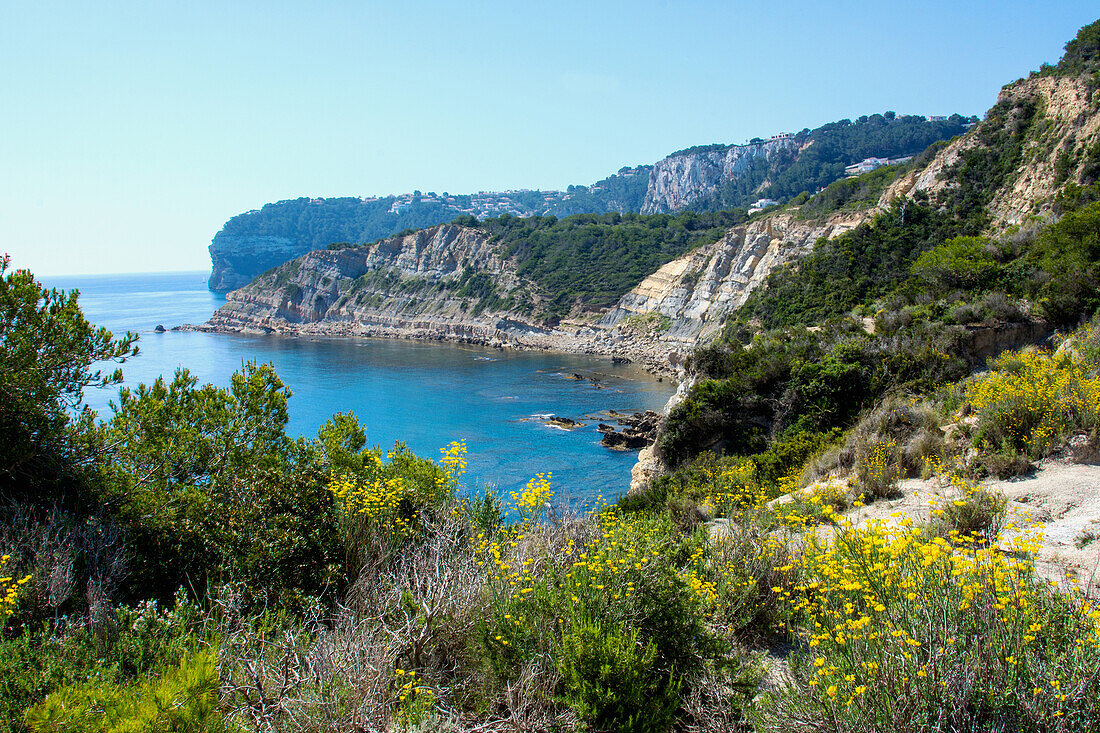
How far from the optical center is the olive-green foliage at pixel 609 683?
3.70 metres

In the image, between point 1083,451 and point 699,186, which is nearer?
point 1083,451

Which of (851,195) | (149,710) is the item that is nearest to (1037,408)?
(149,710)

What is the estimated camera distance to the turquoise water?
108 ft

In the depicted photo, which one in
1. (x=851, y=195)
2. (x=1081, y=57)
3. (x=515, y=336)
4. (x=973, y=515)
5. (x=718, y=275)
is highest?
(x=1081, y=57)

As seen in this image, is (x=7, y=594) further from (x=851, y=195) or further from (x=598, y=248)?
(x=598, y=248)

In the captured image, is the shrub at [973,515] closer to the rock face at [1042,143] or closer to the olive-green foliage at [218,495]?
the olive-green foliage at [218,495]

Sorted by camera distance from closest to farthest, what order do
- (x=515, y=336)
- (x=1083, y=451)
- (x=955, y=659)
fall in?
(x=955, y=659) → (x=1083, y=451) → (x=515, y=336)

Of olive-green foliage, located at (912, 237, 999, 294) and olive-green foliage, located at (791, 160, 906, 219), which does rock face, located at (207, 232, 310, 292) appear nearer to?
olive-green foliage, located at (791, 160, 906, 219)

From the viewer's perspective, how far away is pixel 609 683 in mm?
3775

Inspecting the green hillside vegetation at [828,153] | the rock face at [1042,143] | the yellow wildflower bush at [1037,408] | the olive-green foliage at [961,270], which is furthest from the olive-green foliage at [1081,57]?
the green hillside vegetation at [828,153]

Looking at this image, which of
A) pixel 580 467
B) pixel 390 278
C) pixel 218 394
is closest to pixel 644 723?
pixel 218 394

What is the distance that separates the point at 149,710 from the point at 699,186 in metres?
156

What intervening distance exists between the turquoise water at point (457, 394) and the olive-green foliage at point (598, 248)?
13.9 meters

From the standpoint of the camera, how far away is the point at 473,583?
4.88 m
